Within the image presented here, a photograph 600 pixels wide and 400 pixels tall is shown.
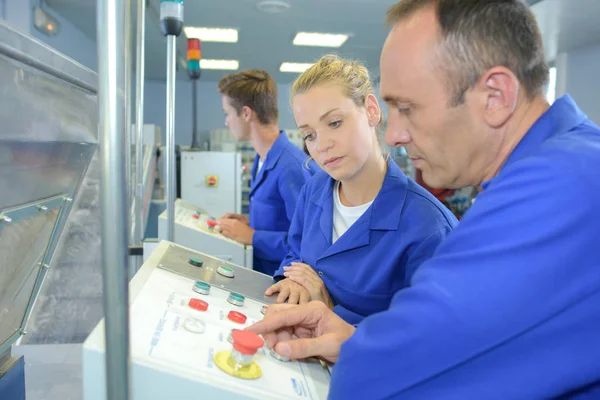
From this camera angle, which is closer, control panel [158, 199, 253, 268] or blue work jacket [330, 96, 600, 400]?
blue work jacket [330, 96, 600, 400]

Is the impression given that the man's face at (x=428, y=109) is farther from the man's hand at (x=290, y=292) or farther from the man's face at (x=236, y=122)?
the man's face at (x=236, y=122)

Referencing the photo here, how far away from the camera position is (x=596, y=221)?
1.49ft

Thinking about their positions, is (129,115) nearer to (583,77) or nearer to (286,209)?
(286,209)

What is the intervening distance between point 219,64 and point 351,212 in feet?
20.7

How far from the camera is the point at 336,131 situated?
1.10 metres

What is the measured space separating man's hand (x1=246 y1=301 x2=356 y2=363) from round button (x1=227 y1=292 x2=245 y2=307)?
83mm

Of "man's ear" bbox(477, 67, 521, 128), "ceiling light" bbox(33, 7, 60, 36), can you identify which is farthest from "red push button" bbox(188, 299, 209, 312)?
"ceiling light" bbox(33, 7, 60, 36)

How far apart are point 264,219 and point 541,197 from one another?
1451 mm

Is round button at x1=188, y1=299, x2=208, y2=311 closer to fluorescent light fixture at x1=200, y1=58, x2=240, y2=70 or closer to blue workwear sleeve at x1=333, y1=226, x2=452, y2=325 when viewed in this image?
blue workwear sleeve at x1=333, y1=226, x2=452, y2=325

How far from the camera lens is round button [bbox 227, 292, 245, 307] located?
32.1 inches

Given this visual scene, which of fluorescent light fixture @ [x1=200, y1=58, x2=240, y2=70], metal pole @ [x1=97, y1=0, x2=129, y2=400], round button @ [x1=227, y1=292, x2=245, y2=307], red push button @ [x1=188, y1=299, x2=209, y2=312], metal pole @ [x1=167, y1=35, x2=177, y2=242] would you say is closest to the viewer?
metal pole @ [x1=97, y1=0, x2=129, y2=400]

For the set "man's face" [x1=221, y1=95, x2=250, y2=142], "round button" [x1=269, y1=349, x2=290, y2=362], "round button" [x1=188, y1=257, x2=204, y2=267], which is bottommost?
"round button" [x1=269, y1=349, x2=290, y2=362]

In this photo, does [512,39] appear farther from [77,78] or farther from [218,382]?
[77,78]

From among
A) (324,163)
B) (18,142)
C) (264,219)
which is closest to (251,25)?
(264,219)
